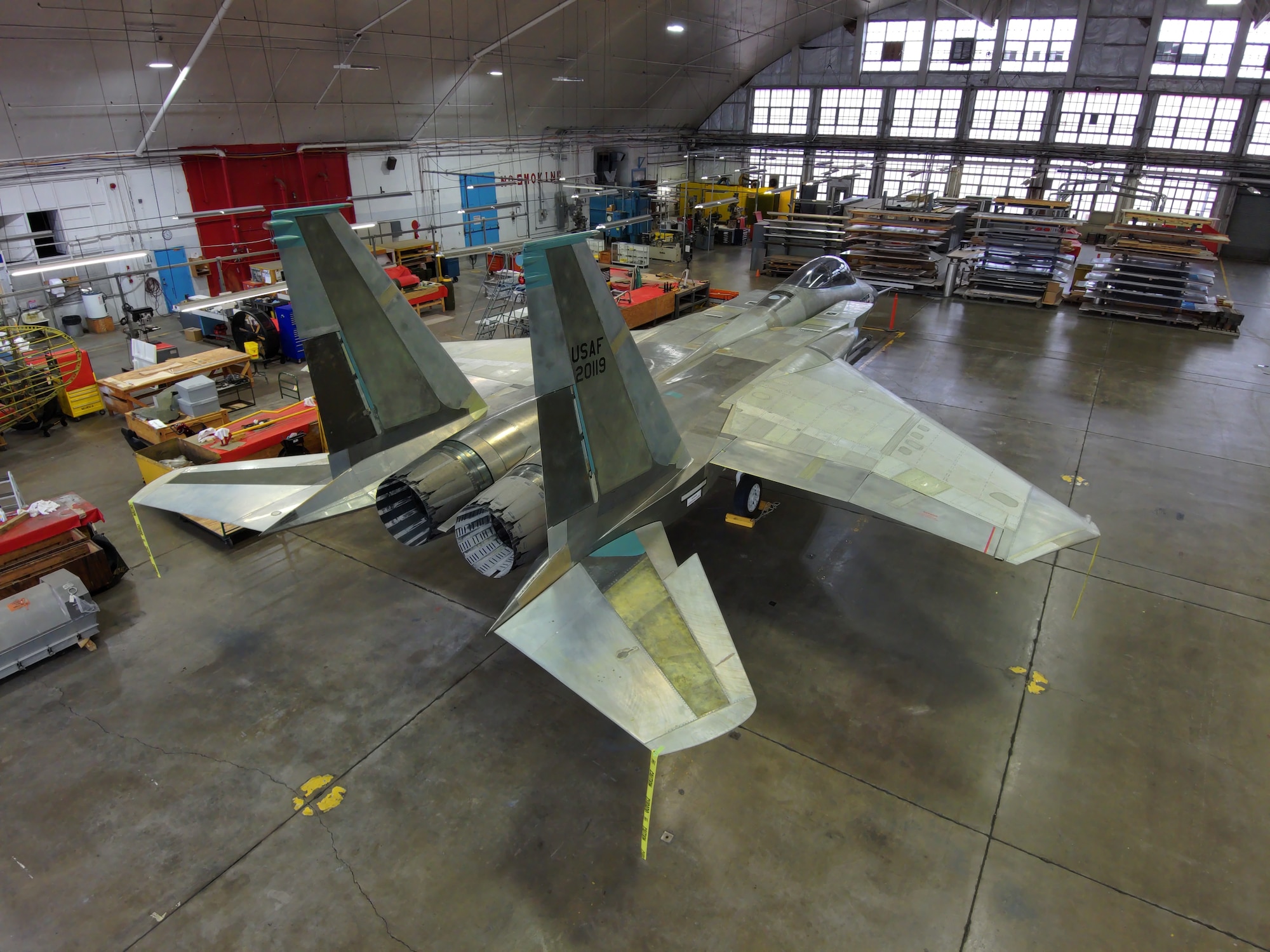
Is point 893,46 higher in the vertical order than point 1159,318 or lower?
higher

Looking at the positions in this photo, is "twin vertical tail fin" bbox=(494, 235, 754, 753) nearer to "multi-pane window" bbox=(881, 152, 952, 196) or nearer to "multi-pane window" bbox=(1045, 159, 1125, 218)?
"multi-pane window" bbox=(1045, 159, 1125, 218)

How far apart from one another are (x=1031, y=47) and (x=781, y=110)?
12168mm

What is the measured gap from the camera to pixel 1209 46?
28.8 m

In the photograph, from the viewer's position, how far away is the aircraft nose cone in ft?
21.7

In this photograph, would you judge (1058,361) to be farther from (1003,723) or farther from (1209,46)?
(1209,46)

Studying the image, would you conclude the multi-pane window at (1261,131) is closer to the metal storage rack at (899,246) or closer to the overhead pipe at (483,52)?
the metal storage rack at (899,246)

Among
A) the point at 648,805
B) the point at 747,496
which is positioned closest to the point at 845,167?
the point at 747,496

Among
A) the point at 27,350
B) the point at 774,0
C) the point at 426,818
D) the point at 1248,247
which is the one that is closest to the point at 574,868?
the point at 426,818

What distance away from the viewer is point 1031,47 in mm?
31688

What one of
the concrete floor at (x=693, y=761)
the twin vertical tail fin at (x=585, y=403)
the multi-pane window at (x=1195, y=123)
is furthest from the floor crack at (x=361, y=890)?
the multi-pane window at (x=1195, y=123)

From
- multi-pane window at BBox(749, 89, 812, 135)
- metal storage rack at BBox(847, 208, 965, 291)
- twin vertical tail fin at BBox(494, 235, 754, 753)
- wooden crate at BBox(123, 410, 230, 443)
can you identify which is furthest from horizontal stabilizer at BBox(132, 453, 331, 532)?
multi-pane window at BBox(749, 89, 812, 135)

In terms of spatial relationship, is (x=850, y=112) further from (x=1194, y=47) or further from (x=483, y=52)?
(x=483, y=52)

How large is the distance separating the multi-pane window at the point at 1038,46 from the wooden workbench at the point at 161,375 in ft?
116

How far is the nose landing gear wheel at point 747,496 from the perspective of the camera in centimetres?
992
